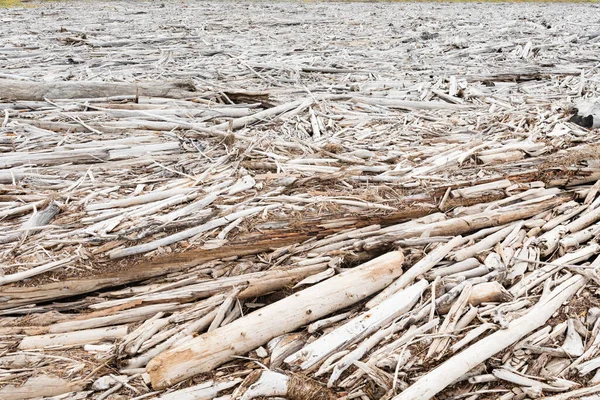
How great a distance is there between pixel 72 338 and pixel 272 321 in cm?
102

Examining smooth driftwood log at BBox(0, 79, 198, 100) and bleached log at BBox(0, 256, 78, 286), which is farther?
smooth driftwood log at BBox(0, 79, 198, 100)

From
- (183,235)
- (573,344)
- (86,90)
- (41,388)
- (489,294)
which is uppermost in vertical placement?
(86,90)

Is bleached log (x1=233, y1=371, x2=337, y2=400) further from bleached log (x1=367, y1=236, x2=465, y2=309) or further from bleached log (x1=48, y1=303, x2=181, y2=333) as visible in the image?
bleached log (x1=48, y1=303, x2=181, y2=333)

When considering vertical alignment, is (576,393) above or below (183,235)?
below

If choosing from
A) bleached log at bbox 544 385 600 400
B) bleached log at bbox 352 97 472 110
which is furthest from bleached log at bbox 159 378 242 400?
bleached log at bbox 352 97 472 110

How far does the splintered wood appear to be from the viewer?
7.36 ft

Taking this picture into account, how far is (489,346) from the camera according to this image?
7.42ft

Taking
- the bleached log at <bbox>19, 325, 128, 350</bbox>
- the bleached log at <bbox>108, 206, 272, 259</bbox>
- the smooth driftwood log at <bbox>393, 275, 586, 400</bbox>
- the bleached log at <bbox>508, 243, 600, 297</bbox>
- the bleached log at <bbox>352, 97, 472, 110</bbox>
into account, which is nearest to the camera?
the smooth driftwood log at <bbox>393, 275, 586, 400</bbox>

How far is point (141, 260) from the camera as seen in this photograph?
276 cm

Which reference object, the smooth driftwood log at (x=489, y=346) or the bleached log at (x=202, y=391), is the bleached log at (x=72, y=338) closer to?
the bleached log at (x=202, y=391)

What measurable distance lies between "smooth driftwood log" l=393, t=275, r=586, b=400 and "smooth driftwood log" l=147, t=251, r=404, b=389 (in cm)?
59

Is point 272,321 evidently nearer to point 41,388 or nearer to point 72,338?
point 72,338

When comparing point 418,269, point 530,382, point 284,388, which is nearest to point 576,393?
point 530,382

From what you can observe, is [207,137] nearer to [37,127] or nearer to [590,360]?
[37,127]
